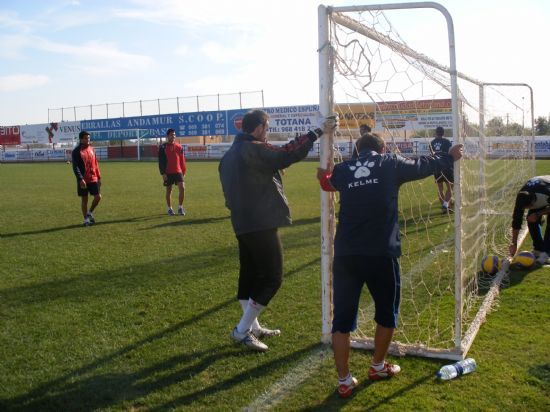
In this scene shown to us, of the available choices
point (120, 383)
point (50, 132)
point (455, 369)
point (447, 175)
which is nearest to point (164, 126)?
point (50, 132)

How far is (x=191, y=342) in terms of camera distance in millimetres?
4566

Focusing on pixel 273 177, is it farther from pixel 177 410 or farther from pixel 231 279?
pixel 231 279

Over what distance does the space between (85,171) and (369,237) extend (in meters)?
8.58

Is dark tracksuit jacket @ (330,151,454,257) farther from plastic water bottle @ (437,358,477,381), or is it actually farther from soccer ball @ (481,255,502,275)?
soccer ball @ (481,255,502,275)

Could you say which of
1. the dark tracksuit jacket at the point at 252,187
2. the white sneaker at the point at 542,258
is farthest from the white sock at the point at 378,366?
the white sneaker at the point at 542,258

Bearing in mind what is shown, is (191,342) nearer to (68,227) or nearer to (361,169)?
(361,169)

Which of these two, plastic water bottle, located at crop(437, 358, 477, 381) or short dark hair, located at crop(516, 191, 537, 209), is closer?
plastic water bottle, located at crop(437, 358, 477, 381)

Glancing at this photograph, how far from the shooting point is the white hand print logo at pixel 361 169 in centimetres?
349

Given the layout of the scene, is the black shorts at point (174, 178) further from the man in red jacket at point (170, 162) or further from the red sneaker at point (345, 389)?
the red sneaker at point (345, 389)

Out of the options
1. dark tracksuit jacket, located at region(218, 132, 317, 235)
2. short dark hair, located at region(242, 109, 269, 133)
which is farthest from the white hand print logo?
short dark hair, located at region(242, 109, 269, 133)

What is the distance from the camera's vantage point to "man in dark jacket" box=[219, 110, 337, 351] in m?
4.12

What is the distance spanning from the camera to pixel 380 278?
352 cm

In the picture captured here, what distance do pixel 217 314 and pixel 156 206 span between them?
8969 mm

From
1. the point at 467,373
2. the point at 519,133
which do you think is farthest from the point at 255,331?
the point at 519,133
